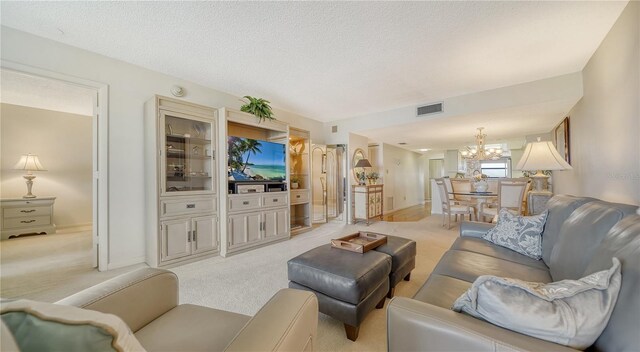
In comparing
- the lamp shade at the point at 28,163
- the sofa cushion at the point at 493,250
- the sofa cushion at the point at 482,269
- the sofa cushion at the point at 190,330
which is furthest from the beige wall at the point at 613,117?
the lamp shade at the point at 28,163

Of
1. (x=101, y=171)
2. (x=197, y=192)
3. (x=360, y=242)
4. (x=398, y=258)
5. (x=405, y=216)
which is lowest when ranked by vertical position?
(x=405, y=216)

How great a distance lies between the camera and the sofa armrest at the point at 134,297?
0.88 m

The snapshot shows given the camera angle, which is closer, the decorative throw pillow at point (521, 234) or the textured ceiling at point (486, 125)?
the decorative throw pillow at point (521, 234)

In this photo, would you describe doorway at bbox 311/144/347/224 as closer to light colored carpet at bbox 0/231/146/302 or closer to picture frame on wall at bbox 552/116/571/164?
light colored carpet at bbox 0/231/146/302

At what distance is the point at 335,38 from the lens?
91.6 inches

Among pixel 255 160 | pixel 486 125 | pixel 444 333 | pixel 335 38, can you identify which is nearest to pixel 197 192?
pixel 255 160

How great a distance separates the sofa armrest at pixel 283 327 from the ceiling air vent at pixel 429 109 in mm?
4173

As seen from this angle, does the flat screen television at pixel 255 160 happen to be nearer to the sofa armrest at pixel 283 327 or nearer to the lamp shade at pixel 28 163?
the sofa armrest at pixel 283 327

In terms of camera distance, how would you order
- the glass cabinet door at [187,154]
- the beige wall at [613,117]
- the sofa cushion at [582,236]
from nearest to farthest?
the sofa cushion at [582,236] < the beige wall at [613,117] < the glass cabinet door at [187,154]

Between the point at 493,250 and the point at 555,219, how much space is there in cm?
48

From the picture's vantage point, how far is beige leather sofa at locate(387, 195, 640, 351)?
66 centimetres

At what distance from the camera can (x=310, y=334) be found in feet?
2.91

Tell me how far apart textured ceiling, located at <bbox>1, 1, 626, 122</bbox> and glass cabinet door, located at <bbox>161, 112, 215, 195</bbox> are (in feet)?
2.27

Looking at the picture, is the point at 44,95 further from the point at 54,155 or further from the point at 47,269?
the point at 47,269
